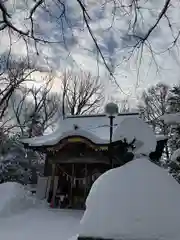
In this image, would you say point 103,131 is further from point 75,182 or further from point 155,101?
point 155,101

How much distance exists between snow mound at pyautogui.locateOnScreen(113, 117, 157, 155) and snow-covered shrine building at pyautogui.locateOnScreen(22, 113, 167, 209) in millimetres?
7729

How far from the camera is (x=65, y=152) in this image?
567 inches

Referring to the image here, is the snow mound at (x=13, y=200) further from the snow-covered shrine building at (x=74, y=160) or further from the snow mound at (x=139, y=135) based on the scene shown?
the snow mound at (x=139, y=135)

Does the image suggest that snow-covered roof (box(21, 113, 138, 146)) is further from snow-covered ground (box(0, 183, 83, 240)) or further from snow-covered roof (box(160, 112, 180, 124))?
snow-covered roof (box(160, 112, 180, 124))

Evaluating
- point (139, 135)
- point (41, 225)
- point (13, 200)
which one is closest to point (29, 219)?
point (41, 225)

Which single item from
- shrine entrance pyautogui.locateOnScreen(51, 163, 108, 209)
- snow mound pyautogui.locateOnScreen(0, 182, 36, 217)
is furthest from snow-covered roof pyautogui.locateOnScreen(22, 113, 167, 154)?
snow mound pyautogui.locateOnScreen(0, 182, 36, 217)

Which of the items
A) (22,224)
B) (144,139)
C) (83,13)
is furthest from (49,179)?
(83,13)

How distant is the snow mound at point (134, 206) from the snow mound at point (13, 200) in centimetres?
764

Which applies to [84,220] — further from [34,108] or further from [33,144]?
[34,108]

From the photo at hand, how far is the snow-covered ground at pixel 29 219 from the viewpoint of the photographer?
8.14m

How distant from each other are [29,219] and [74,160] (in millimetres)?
4149

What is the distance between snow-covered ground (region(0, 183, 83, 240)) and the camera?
26.7 ft

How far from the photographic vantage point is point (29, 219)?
10508mm

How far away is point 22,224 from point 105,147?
4775 millimetres
